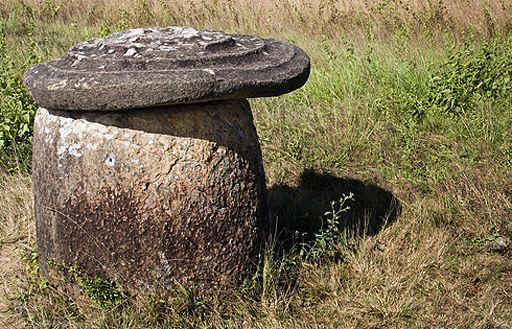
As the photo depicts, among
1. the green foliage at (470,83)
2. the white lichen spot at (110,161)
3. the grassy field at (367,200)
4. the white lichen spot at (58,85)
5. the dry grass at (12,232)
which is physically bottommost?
the dry grass at (12,232)

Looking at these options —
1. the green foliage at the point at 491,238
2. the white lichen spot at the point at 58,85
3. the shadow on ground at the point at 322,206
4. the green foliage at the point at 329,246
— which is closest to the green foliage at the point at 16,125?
the white lichen spot at the point at 58,85

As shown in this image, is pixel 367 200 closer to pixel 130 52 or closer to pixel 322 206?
pixel 322 206

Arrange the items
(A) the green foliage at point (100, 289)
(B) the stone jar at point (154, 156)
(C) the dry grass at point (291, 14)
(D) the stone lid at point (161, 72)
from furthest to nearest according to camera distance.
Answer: (C) the dry grass at point (291, 14) < (A) the green foliage at point (100, 289) < (B) the stone jar at point (154, 156) < (D) the stone lid at point (161, 72)

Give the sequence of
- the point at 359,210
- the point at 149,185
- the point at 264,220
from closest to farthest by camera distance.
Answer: the point at 149,185
the point at 264,220
the point at 359,210

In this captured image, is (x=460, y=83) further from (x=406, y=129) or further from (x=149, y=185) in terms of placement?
(x=149, y=185)

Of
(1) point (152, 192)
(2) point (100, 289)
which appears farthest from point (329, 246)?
(2) point (100, 289)

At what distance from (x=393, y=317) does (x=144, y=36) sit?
69.6 inches

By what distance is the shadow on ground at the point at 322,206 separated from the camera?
3049mm

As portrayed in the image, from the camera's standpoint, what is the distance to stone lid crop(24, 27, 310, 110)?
2.00 meters

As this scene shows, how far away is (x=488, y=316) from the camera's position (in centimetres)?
244

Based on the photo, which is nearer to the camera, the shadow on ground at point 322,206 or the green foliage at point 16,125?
the shadow on ground at point 322,206

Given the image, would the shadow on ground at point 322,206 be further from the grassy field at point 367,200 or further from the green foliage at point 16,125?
the green foliage at point 16,125

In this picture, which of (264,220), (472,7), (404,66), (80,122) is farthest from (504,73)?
(80,122)

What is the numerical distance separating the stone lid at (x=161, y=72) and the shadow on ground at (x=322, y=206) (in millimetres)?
923
